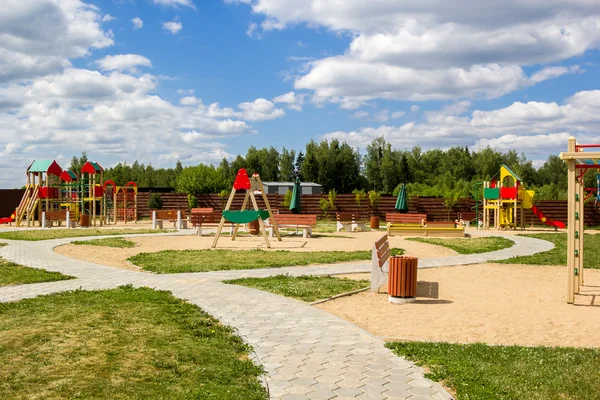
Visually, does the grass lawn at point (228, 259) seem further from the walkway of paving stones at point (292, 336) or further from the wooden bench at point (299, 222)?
the wooden bench at point (299, 222)

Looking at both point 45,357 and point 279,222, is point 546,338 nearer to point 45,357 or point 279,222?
point 45,357

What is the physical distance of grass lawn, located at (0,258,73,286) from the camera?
1136 cm

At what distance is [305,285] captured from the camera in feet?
36.7

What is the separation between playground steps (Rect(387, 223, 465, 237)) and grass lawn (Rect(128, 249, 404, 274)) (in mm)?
8512

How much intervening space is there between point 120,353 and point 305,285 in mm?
5338

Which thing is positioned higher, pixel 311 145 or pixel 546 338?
pixel 311 145

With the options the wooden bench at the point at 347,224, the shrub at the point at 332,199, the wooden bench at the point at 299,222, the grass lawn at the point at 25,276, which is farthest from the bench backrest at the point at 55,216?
the grass lawn at the point at 25,276

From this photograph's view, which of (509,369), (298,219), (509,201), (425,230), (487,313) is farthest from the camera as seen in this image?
(509,201)

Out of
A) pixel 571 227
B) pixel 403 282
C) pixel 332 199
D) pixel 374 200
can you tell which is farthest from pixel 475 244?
pixel 332 199

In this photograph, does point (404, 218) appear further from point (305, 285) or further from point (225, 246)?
point (305, 285)

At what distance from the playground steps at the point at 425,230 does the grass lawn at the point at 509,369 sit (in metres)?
18.8

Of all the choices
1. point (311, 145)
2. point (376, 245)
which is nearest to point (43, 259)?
point (376, 245)

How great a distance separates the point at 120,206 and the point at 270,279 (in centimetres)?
2898

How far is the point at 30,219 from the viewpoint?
3170 centimetres
